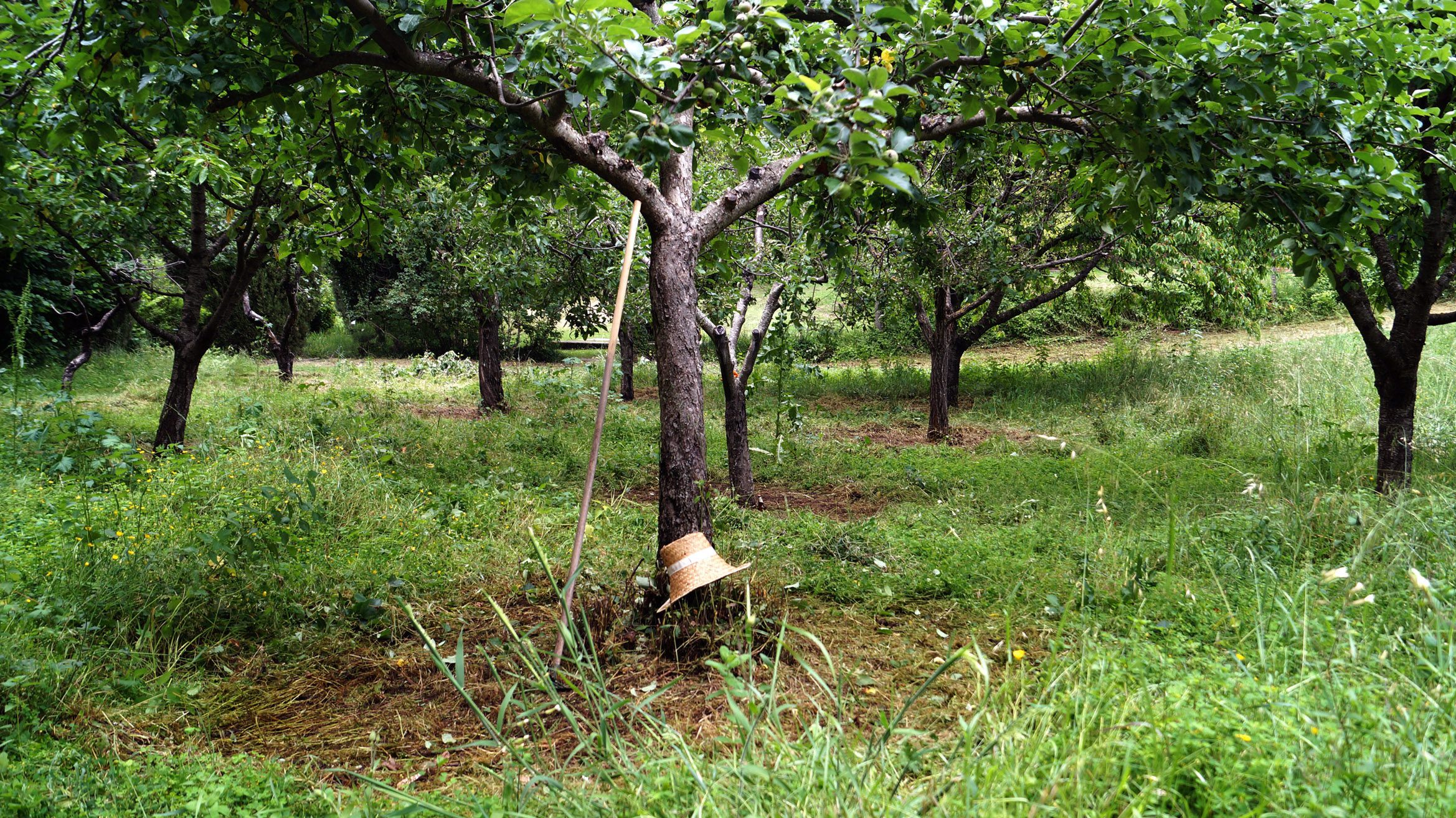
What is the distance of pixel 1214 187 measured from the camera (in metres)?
Answer: 3.33

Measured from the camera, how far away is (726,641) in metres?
3.22

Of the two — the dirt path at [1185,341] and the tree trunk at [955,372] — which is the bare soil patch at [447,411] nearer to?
the tree trunk at [955,372]

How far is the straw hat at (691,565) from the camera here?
2.97 metres

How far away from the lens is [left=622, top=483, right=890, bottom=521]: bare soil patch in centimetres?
656

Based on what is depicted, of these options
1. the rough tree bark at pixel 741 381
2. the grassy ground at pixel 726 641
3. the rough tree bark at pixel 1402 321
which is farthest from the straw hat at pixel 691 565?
the rough tree bark at pixel 1402 321

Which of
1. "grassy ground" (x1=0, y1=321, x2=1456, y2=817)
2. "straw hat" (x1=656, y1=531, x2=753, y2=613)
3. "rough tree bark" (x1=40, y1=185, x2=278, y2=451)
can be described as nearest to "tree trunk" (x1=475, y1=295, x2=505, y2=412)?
"grassy ground" (x1=0, y1=321, x2=1456, y2=817)

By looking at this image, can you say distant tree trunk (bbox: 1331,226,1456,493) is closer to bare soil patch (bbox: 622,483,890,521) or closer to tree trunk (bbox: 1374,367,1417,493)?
tree trunk (bbox: 1374,367,1417,493)

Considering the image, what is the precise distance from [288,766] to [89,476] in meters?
3.91

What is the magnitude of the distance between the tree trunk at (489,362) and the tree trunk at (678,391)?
7.67 m

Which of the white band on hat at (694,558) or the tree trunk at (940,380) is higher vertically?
the tree trunk at (940,380)

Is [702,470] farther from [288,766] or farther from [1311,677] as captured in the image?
[1311,677]

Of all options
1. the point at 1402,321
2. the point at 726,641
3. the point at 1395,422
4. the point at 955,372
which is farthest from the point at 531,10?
the point at 955,372

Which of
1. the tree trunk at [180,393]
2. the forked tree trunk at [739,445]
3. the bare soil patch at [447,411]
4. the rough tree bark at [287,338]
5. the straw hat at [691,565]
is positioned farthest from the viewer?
the rough tree bark at [287,338]

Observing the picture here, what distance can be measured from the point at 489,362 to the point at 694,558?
8.69 m
